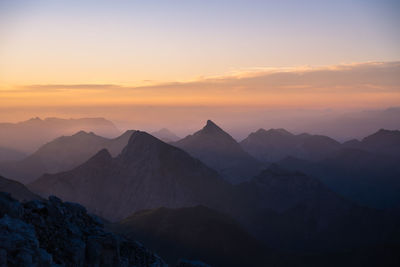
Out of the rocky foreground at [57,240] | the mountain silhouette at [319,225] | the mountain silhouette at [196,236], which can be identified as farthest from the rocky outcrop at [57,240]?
the mountain silhouette at [319,225]

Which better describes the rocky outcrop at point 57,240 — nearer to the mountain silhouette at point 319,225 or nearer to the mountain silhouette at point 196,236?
the mountain silhouette at point 196,236

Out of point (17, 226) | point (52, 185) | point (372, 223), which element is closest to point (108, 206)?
point (52, 185)

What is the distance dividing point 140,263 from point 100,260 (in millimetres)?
5741

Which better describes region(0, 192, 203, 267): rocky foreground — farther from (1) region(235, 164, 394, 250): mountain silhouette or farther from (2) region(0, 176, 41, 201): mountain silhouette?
(1) region(235, 164, 394, 250): mountain silhouette

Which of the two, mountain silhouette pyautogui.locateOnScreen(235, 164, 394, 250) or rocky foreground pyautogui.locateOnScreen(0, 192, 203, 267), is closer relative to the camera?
rocky foreground pyautogui.locateOnScreen(0, 192, 203, 267)

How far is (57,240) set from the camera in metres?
29.8

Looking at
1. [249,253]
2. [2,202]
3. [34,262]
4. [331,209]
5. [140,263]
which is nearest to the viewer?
[34,262]

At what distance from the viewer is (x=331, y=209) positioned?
636ft

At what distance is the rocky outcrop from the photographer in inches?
930

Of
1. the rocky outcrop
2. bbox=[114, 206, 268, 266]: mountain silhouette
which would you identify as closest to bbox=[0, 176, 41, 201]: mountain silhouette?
bbox=[114, 206, 268, 266]: mountain silhouette

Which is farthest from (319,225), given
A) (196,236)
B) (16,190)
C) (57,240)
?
(57,240)

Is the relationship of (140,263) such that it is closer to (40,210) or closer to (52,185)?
(40,210)

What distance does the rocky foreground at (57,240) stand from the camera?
930 inches

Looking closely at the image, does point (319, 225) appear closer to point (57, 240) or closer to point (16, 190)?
point (16, 190)
